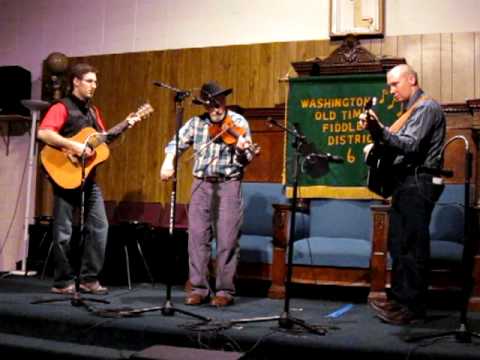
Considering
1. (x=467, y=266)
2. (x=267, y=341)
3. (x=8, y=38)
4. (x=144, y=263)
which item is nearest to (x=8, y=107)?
(x=8, y=38)

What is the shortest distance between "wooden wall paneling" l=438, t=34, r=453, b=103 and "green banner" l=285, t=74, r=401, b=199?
1.79ft

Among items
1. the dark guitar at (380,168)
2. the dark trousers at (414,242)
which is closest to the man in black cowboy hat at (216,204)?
→ the dark guitar at (380,168)

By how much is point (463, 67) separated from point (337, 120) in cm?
124

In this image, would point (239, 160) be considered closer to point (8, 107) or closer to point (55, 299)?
point (55, 299)

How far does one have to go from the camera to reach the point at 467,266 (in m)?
3.18

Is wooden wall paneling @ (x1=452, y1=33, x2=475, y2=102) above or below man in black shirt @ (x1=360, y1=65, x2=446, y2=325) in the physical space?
above

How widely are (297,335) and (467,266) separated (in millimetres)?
980

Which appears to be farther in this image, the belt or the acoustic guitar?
the acoustic guitar

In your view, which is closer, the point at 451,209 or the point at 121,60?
the point at 451,209

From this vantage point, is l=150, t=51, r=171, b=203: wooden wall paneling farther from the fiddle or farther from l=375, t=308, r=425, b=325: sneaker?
l=375, t=308, r=425, b=325: sneaker

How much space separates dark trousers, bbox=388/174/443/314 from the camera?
3574 millimetres

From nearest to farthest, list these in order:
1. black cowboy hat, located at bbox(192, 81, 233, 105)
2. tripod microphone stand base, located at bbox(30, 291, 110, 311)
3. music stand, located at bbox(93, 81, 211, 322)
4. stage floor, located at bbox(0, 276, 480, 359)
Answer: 1. stage floor, located at bbox(0, 276, 480, 359)
2. music stand, located at bbox(93, 81, 211, 322)
3. tripod microphone stand base, located at bbox(30, 291, 110, 311)
4. black cowboy hat, located at bbox(192, 81, 233, 105)

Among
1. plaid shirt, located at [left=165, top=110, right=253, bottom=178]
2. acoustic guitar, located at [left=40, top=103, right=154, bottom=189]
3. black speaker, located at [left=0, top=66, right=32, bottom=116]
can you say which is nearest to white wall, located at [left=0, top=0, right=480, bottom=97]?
black speaker, located at [left=0, top=66, right=32, bottom=116]

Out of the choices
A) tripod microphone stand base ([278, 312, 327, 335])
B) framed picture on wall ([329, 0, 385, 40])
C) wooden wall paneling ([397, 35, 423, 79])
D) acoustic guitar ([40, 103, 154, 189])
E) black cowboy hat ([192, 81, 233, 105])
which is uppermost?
framed picture on wall ([329, 0, 385, 40])
